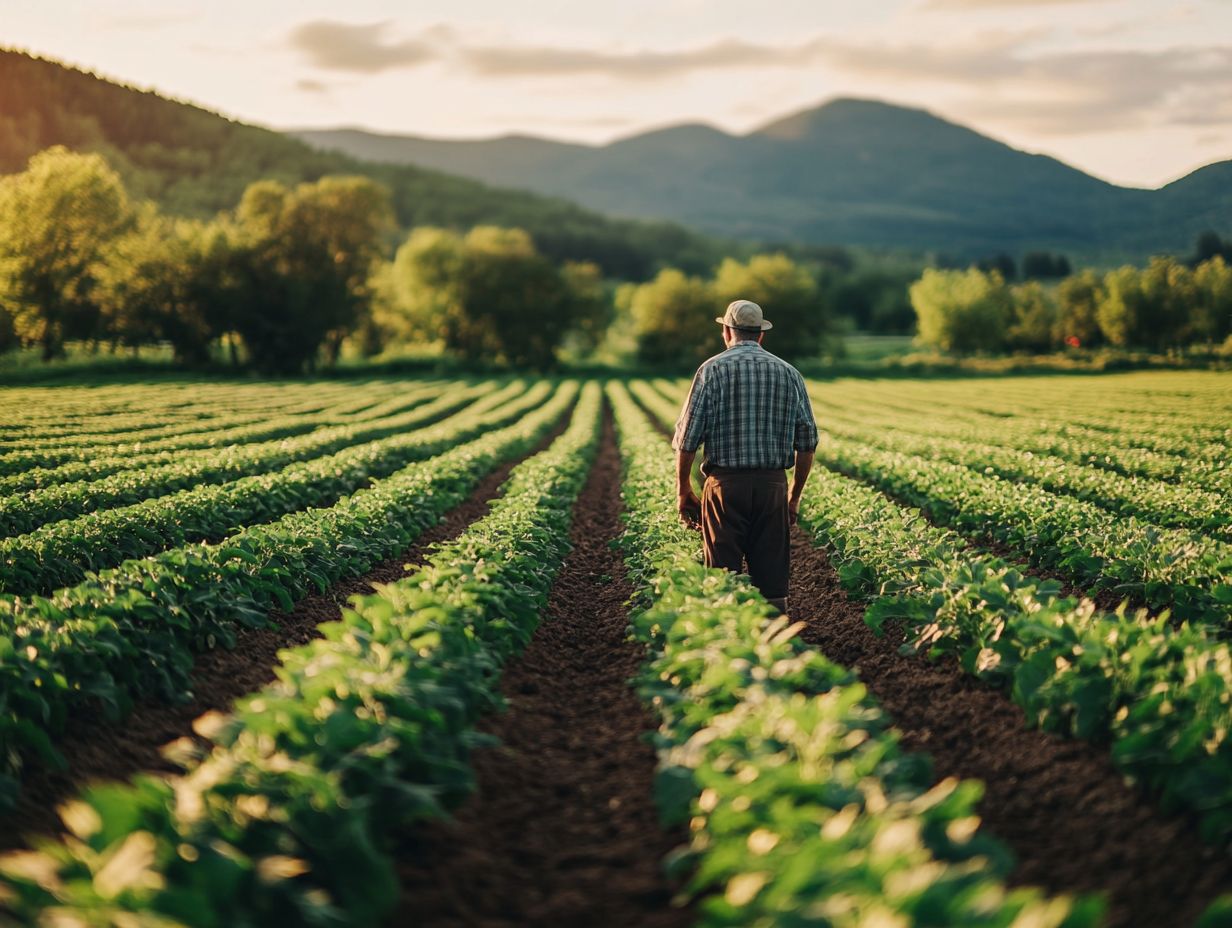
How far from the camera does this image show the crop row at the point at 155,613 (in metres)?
5.70

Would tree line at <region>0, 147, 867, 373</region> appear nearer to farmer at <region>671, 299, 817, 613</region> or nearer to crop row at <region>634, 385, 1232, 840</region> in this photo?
farmer at <region>671, 299, 817, 613</region>

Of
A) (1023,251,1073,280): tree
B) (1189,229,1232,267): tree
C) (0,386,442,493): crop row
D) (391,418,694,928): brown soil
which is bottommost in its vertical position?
(391,418,694,928): brown soil

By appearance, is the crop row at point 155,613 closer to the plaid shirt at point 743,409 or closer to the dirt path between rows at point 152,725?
the dirt path between rows at point 152,725

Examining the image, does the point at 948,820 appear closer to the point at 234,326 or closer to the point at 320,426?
the point at 320,426

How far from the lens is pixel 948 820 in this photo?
11.6 feet

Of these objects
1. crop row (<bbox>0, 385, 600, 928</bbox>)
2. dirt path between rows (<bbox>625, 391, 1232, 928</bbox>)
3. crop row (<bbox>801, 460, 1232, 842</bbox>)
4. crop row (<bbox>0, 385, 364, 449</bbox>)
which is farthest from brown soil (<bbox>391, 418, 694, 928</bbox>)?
crop row (<bbox>0, 385, 364, 449</bbox>)

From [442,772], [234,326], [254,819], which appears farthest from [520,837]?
[234,326]

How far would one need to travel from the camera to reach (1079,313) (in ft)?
322

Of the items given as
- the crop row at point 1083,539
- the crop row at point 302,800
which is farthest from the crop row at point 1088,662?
the crop row at point 302,800

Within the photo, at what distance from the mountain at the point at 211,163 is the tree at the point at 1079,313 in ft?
240

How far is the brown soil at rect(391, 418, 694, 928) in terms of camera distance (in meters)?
4.11

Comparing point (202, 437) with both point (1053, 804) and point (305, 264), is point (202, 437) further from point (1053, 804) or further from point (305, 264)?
point (305, 264)

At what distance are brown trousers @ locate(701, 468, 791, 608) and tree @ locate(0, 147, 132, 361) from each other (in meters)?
66.2

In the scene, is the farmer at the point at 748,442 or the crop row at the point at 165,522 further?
the crop row at the point at 165,522
